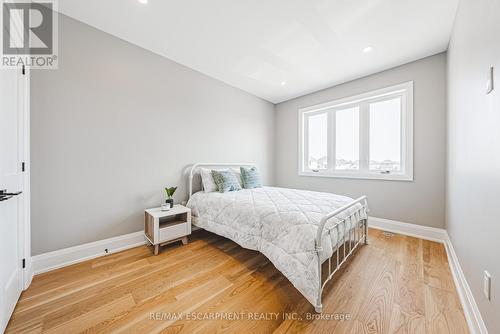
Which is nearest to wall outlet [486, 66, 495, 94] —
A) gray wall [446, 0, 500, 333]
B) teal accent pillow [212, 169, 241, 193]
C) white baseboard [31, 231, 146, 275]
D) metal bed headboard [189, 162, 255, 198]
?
gray wall [446, 0, 500, 333]

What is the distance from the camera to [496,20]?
970mm

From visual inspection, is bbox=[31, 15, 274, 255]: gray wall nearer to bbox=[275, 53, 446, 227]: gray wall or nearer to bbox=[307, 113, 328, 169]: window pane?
bbox=[307, 113, 328, 169]: window pane

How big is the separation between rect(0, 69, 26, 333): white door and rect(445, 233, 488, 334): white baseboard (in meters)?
2.95

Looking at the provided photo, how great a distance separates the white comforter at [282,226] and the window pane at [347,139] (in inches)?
55.7

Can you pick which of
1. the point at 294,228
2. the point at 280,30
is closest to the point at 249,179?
the point at 294,228

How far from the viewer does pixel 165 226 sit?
2.29m

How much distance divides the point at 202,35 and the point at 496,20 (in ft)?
7.96

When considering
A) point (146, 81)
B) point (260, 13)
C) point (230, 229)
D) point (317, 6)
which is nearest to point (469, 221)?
point (230, 229)

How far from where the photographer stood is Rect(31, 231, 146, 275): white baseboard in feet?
5.87

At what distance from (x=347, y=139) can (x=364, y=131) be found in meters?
0.31

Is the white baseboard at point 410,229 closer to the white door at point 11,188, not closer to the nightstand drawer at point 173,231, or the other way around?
the nightstand drawer at point 173,231

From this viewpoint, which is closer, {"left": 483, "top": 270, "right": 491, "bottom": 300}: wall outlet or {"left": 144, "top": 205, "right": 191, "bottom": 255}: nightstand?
{"left": 483, "top": 270, "right": 491, "bottom": 300}: wall outlet

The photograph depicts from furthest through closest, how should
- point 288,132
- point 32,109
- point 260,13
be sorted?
point 288,132 → point 260,13 → point 32,109

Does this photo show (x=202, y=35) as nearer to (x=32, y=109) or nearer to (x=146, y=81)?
(x=146, y=81)
